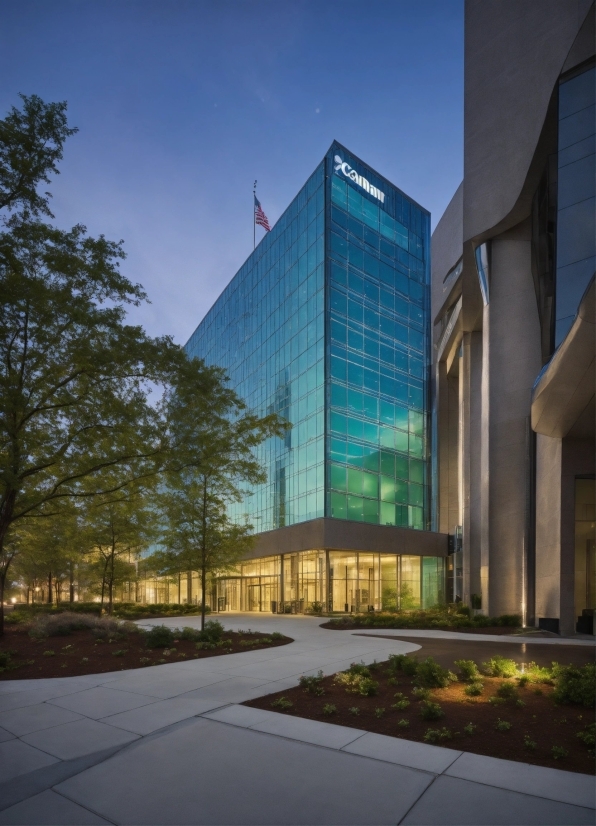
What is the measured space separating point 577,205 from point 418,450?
2474 centimetres

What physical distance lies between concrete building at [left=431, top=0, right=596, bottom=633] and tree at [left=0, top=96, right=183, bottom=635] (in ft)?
37.4

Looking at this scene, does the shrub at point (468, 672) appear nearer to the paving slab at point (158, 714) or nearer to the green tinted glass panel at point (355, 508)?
the paving slab at point (158, 714)

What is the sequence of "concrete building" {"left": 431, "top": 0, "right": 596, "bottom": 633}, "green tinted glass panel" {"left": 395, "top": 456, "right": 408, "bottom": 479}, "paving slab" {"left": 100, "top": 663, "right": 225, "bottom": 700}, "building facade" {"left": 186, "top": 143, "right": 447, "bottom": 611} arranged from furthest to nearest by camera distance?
"green tinted glass panel" {"left": 395, "top": 456, "right": 408, "bottom": 479} < "building facade" {"left": 186, "top": 143, "right": 447, "bottom": 611} < "concrete building" {"left": 431, "top": 0, "right": 596, "bottom": 633} < "paving slab" {"left": 100, "top": 663, "right": 225, "bottom": 700}

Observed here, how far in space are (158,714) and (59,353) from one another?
8.29m

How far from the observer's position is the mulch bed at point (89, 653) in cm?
1301

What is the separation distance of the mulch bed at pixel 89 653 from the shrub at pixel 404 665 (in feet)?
17.7

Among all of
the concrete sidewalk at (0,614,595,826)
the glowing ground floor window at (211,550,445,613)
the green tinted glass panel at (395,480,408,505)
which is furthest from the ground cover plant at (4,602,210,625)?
the concrete sidewalk at (0,614,595,826)

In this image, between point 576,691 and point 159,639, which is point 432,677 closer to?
point 576,691

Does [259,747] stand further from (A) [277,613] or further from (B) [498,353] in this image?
(A) [277,613]

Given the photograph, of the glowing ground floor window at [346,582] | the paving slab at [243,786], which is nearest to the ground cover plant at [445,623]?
the glowing ground floor window at [346,582]

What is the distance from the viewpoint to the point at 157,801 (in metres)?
5.59

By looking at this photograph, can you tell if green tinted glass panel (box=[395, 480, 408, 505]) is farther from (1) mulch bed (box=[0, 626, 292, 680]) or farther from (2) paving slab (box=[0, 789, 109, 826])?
(2) paving slab (box=[0, 789, 109, 826])

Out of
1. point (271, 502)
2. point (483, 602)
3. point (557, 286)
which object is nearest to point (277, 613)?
point (271, 502)

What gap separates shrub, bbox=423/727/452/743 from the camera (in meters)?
7.16
